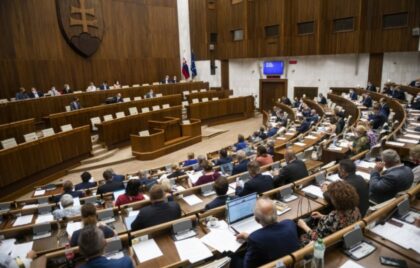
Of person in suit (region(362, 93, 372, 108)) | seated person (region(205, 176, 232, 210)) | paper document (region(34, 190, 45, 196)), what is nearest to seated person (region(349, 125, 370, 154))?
seated person (region(205, 176, 232, 210))

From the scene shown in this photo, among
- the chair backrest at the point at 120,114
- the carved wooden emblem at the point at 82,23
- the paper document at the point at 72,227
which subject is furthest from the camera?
the carved wooden emblem at the point at 82,23

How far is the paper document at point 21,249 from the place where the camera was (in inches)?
116

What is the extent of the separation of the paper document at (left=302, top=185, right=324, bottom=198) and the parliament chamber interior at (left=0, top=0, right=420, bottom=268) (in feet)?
0.08

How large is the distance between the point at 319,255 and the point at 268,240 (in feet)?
1.20

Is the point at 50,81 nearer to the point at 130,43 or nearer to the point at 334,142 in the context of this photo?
the point at 130,43

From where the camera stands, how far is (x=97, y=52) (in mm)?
13922

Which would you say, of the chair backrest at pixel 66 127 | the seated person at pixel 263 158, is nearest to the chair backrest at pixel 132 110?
the chair backrest at pixel 66 127

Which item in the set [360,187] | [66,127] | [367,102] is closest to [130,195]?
[360,187]

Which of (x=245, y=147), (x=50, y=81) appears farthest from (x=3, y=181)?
(x=50, y=81)

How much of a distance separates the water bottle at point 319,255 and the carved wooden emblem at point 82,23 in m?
13.4

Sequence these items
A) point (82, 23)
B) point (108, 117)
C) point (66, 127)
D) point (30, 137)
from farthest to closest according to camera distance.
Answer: point (82, 23)
point (108, 117)
point (66, 127)
point (30, 137)

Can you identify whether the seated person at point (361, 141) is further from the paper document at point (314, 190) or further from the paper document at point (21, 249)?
the paper document at point (21, 249)

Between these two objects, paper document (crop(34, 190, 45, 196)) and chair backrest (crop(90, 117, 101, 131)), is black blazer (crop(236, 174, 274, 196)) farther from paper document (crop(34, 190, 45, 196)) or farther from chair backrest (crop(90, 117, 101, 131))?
chair backrest (crop(90, 117, 101, 131))

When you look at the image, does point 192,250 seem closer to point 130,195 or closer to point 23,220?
point 130,195
